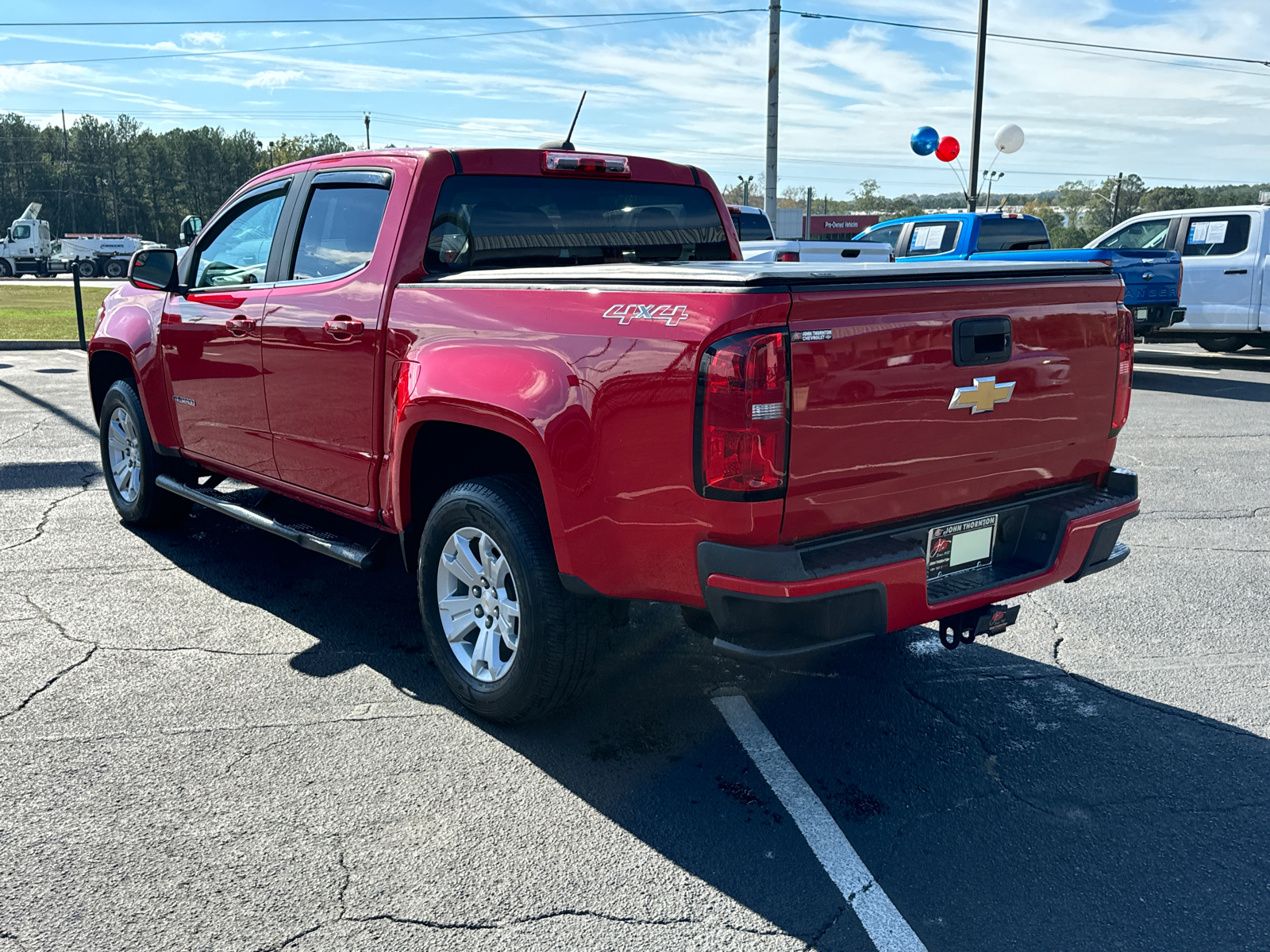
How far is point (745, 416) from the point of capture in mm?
2766

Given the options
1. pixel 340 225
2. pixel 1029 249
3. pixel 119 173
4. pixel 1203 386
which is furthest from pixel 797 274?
pixel 119 173

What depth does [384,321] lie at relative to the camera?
3900 mm

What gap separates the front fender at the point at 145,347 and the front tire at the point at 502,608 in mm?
2528

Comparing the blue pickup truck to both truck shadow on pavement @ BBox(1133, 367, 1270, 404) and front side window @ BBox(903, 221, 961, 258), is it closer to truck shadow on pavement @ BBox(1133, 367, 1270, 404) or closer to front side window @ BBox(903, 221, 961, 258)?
front side window @ BBox(903, 221, 961, 258)

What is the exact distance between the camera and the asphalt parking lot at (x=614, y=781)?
262 centimetres

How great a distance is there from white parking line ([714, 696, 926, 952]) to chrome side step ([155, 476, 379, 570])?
1497 mm

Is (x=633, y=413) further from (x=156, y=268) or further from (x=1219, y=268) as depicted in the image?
Result: (x=1219, y=268)

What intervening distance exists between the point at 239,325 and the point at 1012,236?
12280 mm

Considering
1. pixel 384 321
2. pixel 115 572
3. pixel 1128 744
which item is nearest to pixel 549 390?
pixel 384 321

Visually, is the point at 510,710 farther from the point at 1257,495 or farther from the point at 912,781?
the point at 1257,495

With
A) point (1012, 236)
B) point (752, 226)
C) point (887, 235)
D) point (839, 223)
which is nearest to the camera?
point (1012, 236)

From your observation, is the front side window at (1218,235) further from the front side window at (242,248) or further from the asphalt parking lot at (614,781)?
the front side window at (242,248)

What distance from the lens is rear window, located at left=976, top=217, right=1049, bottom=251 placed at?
566 inches

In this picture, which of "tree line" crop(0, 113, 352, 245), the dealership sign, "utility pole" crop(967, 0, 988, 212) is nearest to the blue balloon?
"utility pole" crop(967, 0, 988, 212)
